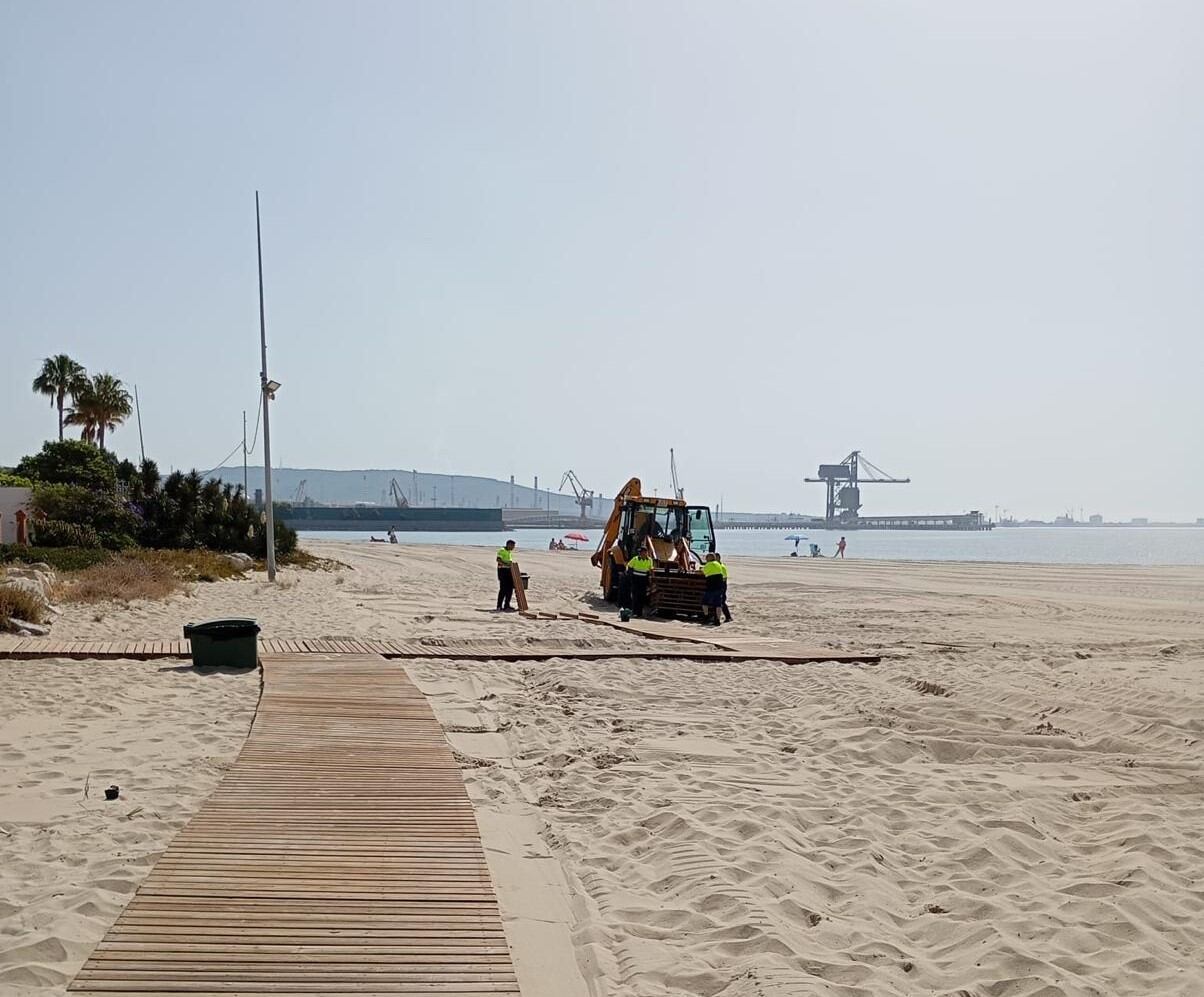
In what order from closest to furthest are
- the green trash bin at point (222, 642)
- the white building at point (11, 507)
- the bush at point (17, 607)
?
the green trash bin at point (222, 642)
the bush at point (17, 607)
the white building at point (11, 507)

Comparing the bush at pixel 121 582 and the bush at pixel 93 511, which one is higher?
the bush at pixel 93 511

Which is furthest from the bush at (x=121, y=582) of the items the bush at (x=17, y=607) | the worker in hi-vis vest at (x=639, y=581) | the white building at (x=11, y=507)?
the worker in hi-vis vest at (x=639, y=581)

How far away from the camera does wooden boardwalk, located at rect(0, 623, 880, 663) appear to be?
12008 millimetres

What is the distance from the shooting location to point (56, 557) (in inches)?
874

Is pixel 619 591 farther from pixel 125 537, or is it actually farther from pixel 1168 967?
pixel 1168 967

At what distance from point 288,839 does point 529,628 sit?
455 inches

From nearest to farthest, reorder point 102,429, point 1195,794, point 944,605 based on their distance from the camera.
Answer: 1. point 1195,794
2. point 944,605
3. point 102,429

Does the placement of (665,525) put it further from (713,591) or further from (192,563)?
(192,563)

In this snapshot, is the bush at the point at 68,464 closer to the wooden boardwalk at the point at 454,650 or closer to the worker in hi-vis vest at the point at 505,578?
the worker in hi-vis vest at the point at 505,578

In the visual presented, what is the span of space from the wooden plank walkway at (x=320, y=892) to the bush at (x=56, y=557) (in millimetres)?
16521

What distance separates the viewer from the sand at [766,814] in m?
4.29

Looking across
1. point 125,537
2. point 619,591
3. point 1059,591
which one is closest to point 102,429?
point 125,537

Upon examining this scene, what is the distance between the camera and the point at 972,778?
7.38 m

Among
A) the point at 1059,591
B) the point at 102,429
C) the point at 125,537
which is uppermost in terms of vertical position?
the point at 102,429
